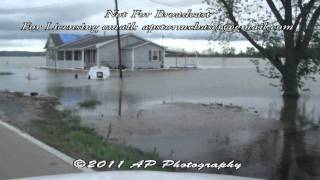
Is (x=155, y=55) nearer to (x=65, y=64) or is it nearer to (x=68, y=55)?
(x=65, y=64)

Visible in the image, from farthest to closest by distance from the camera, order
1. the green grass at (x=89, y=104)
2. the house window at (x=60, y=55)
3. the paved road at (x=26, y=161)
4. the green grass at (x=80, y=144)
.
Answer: the house window at (x=60, y=55)
the green grass at (x=89, y=104)
the green grass at (x=80, y=144)
the paved road at (x=26, y=161)

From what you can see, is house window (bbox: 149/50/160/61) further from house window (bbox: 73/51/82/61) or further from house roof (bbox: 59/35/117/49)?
house window (bbox: 73/51/82/61)

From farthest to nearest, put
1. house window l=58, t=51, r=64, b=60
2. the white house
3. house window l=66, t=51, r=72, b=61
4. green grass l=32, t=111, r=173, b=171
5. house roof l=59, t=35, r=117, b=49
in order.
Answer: house window l=58, t=51, r=64, b=60, house window l=66, t=51, r=72, b=61, house roof l=59, t=35, r=117, b=49, the white house, green grass l=32, t=111, r=173, b=171

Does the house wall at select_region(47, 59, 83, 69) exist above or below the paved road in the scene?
above

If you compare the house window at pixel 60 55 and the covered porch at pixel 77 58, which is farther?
the house window at pixel 60 55

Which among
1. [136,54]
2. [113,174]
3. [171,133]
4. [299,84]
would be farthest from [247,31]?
[136,54]

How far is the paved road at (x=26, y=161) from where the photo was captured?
848 centimetres

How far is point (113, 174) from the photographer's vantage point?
3.82m

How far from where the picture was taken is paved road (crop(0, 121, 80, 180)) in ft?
27.8

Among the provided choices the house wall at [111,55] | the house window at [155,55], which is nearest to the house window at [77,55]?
the house wall at [111,55]

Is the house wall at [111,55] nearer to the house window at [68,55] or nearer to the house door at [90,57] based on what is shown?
the house door at [90,57]

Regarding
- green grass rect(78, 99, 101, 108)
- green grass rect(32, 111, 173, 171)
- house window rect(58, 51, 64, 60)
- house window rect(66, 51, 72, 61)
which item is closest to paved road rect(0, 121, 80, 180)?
green grass rect(32, 111, 173, 171)

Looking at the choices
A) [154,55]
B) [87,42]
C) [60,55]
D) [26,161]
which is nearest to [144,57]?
[154,55]

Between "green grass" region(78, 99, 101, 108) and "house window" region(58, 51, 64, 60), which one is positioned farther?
"house window" region(58, 51, 64, 60)
